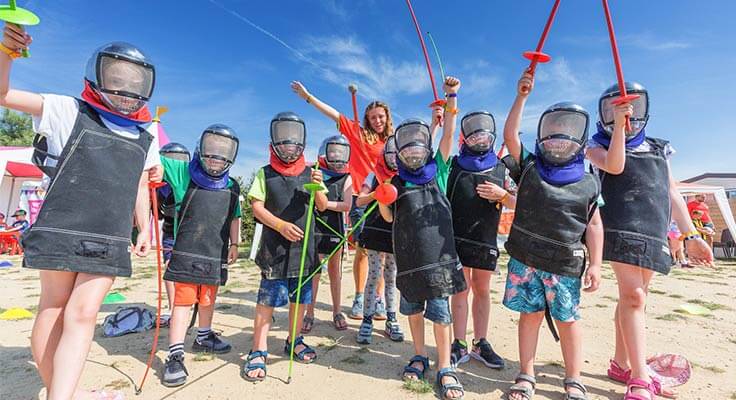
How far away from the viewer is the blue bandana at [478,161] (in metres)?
3.27

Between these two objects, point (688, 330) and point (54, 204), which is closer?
point (54, 204)

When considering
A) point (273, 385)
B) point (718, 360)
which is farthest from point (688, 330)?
point (273, 385)

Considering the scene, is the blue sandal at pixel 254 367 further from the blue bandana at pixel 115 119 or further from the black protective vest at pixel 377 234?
the blue bandana at pixel 115 119

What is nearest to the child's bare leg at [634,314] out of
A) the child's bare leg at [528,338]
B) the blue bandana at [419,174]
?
the child's bare leg at [528,338]

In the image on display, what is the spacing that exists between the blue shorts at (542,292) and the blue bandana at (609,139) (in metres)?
1.04

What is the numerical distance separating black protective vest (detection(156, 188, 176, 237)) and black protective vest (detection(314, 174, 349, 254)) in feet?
4.94

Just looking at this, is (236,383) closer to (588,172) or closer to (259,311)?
(259,311)

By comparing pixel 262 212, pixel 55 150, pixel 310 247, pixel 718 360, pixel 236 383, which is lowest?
pixel 236 383

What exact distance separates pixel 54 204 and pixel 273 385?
188cm

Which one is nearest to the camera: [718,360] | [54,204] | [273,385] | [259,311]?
[54,204]

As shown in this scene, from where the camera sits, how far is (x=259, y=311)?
3.04 metres

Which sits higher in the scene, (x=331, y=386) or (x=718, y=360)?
(x=718, y=360)

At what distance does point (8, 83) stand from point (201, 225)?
5.09 feet

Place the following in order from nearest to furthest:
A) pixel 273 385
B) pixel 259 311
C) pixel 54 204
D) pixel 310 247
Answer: pixel 54 204 < pixel 273 385 < pixel 259 311 < pixel 310 247
